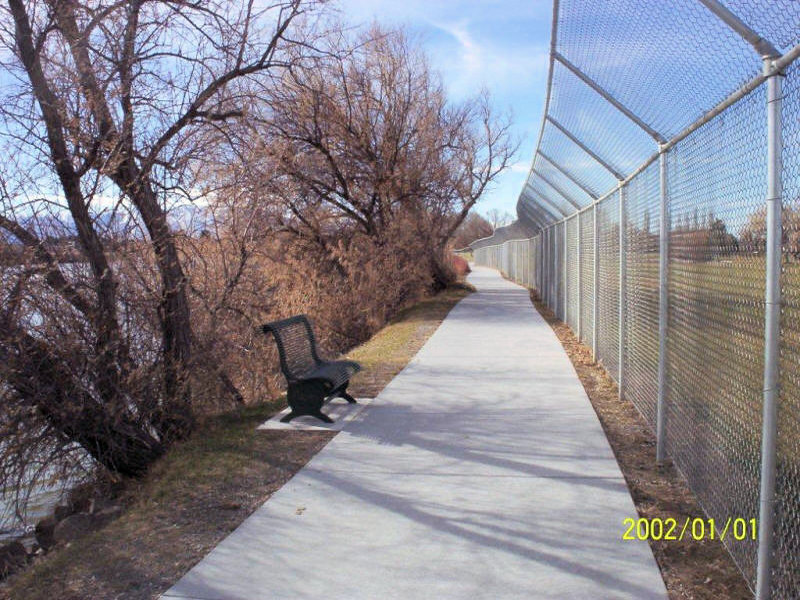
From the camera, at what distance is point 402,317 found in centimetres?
1727

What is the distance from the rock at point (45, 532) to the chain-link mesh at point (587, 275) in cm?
660

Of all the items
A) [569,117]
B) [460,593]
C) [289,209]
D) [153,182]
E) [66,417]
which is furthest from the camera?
[289,209]

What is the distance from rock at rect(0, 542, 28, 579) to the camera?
4.74m

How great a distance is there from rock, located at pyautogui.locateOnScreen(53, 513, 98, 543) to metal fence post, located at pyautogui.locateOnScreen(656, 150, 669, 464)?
12.3 feet

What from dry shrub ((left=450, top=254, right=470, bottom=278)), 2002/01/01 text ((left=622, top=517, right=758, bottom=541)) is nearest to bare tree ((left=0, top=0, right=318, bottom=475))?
2002/01/01 text ((left=622, top=517, right=758, bottom=541))

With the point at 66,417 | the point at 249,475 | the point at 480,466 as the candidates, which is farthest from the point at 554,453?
the point at 66,417

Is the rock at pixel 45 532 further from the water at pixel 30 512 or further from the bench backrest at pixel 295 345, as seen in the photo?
the bench backrest at pixel 295 345

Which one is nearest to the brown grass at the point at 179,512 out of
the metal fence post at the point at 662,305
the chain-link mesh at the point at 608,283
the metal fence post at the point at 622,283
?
the metal fence post at the point at 662,305

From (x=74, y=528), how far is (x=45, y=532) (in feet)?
2.46

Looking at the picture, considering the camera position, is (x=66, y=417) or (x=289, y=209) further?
(x=289, y=209)

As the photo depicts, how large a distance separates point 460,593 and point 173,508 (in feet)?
6.70

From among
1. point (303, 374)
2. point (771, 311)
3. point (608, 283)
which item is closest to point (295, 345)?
point (303, 374)

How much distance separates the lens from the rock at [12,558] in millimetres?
4742

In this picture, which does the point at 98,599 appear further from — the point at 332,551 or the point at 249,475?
the point at 249,475
